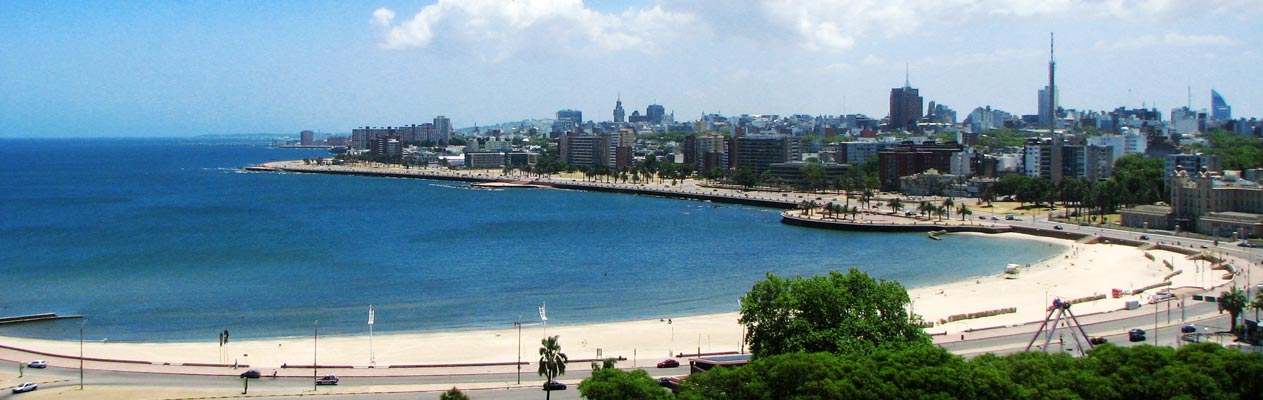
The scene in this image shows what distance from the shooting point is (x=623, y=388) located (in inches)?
563

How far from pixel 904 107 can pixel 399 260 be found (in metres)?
161

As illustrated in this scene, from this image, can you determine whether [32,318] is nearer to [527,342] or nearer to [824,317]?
[527,342]

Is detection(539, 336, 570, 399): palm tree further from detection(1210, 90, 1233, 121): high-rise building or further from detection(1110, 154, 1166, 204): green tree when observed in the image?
detection(1210, 90, 1233, 121): high-rise building

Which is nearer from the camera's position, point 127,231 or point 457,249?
point 457,249

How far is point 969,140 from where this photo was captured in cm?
12775

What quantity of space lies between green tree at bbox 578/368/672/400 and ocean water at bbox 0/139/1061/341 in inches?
470

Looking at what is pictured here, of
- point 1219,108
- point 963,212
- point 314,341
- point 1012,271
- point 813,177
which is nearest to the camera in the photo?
point 314,341

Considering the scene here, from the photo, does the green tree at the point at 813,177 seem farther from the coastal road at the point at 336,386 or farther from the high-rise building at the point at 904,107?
the high-rise building at the point at 904,107

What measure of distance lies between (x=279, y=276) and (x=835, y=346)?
23057mm

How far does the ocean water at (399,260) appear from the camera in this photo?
28.1 m

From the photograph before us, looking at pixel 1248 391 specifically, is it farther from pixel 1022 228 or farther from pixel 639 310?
pixel 1022 228

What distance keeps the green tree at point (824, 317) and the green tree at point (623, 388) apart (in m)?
3.47

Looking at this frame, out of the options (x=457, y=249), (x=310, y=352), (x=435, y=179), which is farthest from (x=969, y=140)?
(x=310, y=352)

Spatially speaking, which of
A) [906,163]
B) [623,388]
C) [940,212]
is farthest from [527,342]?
[906,163]
